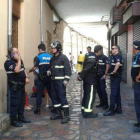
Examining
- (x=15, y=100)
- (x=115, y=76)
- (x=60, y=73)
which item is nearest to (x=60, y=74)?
(x=60, y=73)

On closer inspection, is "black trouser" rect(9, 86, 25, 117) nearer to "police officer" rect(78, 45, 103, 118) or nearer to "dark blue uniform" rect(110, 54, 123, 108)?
"police officer" rect(78, 45, 103, 118)

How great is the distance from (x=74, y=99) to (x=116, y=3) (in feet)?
26.8

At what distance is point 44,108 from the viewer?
7.29 metres

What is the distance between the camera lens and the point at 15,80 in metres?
5.32

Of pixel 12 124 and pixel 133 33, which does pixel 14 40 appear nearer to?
pixel 12 124

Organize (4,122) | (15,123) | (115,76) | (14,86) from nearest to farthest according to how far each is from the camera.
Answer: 1. (4,122)
2. (14,86)
3. (15,123)
4. (115,76)

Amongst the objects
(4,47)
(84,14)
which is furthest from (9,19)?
(84,14)

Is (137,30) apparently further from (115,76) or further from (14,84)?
(14,84)

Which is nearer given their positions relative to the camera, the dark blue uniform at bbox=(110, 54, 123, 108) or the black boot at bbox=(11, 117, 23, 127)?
the black boot at bbox=(11, 117, 23, 127)

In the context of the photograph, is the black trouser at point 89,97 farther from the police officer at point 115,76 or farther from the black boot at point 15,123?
the black boot at point 15,123

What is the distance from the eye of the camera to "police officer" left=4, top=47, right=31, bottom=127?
17.0 ft

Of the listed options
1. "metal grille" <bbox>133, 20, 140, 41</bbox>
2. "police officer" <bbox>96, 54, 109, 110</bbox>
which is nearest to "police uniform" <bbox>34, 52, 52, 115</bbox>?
"police officer" <bbox>96, 54, 109, 110</bbox>

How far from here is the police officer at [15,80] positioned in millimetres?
5176

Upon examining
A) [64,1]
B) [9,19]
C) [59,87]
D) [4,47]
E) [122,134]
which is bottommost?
[122,134]
